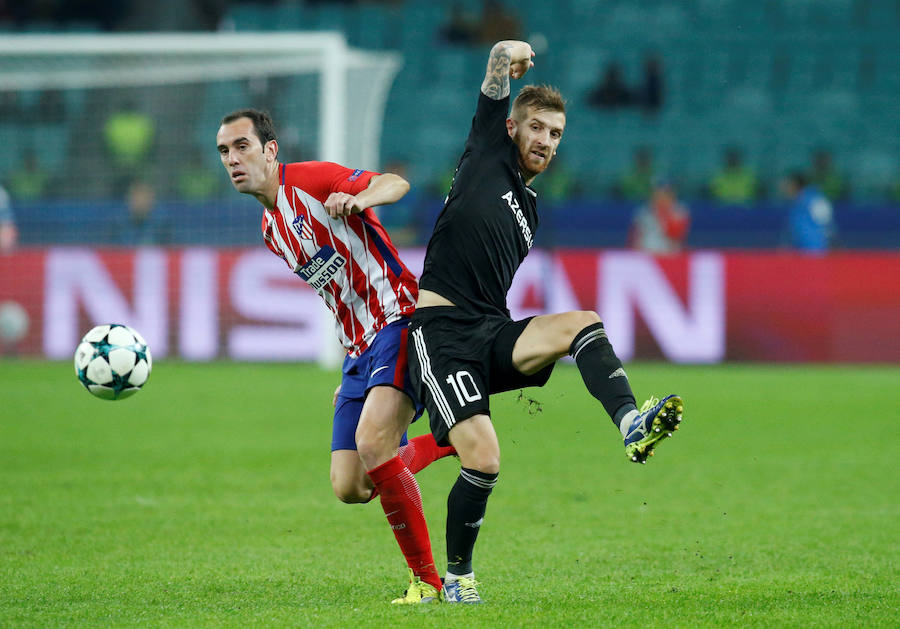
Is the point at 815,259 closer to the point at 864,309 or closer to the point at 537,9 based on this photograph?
the point at 864,309

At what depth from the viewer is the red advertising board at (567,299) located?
16.1 m

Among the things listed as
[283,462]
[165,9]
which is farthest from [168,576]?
[165,9]

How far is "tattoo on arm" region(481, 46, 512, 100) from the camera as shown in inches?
207

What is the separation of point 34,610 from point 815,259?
1314 centimetres

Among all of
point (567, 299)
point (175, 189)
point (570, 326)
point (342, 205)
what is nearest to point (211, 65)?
point (175, 189)

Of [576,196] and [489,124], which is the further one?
[576,196]

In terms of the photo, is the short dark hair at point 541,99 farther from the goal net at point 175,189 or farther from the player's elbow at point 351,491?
the goal net at point 175,189

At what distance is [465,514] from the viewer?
5094 millimetres

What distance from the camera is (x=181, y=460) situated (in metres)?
9.55

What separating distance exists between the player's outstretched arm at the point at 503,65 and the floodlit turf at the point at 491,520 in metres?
2.13

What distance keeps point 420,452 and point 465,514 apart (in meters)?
0.93

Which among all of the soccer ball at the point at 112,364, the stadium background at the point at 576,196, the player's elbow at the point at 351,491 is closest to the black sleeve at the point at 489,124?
the player's elbow at the point at 351,491

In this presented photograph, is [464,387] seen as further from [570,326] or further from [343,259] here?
[343,259]

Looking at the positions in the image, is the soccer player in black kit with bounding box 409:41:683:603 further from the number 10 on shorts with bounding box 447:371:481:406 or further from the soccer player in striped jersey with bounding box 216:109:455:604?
the soccer player in striped jersey with bounding box 216:109:455:604
